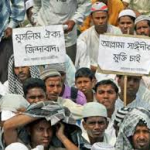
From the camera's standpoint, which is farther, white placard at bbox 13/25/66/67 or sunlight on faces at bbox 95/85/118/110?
white placard at bbox 13/25/66/67

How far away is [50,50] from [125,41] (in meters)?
0.93

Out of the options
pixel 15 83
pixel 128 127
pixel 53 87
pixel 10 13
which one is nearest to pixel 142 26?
pixel 10 13

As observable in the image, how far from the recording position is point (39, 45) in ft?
39.2

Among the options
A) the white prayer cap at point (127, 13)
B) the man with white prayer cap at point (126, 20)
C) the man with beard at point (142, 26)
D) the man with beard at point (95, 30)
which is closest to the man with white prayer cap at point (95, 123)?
the man with beard at point (95, 30)

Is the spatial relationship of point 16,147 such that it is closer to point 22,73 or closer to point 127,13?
point 22,73

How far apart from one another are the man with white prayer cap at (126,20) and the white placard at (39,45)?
2.76 metres

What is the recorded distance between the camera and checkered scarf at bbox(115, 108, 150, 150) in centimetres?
924

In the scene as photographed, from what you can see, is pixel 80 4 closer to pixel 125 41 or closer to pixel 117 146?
pixel 125 41

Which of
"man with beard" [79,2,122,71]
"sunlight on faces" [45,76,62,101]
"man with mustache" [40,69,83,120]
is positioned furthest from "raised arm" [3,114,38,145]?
"man with beard" [79,2,122,71]

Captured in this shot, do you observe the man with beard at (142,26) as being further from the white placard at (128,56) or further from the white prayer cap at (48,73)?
the white prayer cap at (48,73)

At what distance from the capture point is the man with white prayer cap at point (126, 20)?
14688 millimetres

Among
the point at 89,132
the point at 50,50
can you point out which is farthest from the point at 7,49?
the point at 89,132

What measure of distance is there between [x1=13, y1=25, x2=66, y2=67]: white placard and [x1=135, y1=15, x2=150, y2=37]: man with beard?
2490 mm

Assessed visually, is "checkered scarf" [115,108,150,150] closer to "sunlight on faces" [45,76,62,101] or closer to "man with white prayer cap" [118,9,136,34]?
"sunlight on faces" [45,76,62,101]
